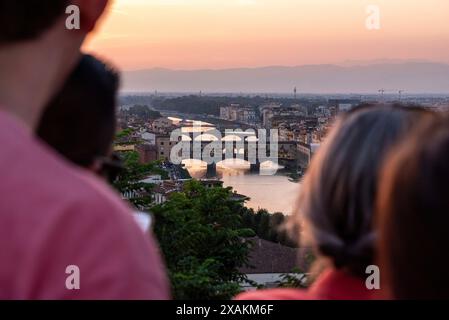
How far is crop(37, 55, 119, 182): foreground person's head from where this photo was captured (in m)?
1.25

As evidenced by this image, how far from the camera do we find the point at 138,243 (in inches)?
28.4

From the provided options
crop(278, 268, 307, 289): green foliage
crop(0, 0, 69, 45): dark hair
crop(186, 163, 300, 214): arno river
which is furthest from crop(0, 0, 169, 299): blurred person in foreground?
crop(186, 163, 300, 214): arno river

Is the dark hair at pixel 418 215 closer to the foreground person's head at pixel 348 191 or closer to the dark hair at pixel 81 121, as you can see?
the foreground person's head at pixel 348 191

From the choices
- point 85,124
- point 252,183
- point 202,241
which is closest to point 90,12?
point 85,124

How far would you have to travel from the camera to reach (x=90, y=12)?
896mm

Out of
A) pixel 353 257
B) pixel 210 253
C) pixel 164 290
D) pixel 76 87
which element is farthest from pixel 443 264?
pixel 210 253

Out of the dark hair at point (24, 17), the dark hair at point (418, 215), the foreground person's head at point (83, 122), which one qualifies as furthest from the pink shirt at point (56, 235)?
the foreground person's head at point (83, 122)

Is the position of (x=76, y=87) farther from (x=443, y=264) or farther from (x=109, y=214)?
(x=443, y=264)

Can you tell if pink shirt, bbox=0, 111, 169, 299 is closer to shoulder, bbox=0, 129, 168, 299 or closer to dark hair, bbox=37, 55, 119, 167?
shoulder, bbox=0, 129, 168, 299

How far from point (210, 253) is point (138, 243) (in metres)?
8.98

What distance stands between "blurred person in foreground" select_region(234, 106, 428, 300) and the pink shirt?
498 mm

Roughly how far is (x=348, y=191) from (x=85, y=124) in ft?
1.66

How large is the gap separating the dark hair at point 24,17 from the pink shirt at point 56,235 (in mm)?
145

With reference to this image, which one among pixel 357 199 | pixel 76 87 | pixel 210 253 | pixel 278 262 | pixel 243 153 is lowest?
pixel 278 262
